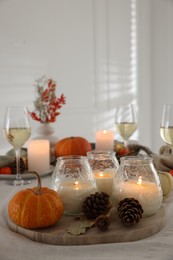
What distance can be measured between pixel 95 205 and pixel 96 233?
0.07 m

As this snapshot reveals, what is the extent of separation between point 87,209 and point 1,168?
0.61 metres

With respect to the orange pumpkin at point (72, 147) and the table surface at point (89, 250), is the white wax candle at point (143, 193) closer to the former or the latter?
the table surface at point (89, 250)

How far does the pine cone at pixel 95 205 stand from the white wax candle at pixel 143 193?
4 cm

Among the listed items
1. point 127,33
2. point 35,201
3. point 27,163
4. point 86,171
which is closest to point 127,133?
point 27,163

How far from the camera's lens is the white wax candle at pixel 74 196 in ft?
2.59

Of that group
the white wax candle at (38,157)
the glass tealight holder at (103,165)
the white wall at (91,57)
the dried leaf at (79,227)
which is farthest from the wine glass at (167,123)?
the white wall at (91,57)

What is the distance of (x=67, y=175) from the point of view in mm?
821

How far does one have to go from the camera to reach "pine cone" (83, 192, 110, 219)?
75cm

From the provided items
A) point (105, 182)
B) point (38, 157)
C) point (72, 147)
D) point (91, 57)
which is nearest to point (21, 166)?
point (38, 157)

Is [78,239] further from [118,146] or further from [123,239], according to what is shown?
[118,146]

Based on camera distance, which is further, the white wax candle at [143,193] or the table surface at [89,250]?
the white wax candle at [143,193]

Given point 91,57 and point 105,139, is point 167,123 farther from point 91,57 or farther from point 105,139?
point 91,57

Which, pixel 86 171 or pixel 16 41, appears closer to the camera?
pixel 86 171

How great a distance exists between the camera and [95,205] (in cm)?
76
